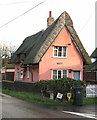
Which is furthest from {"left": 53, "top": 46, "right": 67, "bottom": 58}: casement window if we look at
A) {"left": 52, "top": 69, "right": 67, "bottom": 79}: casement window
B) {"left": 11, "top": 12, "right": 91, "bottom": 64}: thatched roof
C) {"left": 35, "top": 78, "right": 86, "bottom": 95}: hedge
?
{"left": 35, "top": 78, "right": 86, "bottom": 95}: hedge

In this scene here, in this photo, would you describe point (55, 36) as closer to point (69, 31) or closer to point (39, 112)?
point (69, 31)

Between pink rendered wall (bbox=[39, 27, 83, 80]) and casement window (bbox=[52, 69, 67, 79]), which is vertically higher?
pink rendered wall (bbox=[39, 27, 83, 80])

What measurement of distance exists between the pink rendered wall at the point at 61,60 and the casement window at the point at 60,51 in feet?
1.24

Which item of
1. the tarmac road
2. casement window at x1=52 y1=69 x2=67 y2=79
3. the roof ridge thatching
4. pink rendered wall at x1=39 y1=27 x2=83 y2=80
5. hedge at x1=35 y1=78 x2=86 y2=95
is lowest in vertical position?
the tarmac road

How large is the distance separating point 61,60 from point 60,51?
40.8 inches

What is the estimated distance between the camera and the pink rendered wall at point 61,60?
22453mm

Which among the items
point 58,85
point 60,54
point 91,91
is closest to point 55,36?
point 60,54

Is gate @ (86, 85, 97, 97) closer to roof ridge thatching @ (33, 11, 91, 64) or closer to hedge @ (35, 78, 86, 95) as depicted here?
hedge @ (35, 78, 86, 95)

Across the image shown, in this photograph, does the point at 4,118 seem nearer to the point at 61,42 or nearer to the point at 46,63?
the point at 46,63

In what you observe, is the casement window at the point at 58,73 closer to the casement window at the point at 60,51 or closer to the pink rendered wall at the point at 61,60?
the pink rendered wall at the point at 61,60

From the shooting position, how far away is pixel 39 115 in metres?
10.4

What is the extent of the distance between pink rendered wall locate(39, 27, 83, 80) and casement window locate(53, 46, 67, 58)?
14.9 inches

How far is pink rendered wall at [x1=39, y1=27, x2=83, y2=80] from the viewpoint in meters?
22.5

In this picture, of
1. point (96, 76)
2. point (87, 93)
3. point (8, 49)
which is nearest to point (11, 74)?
point (96, 76)
